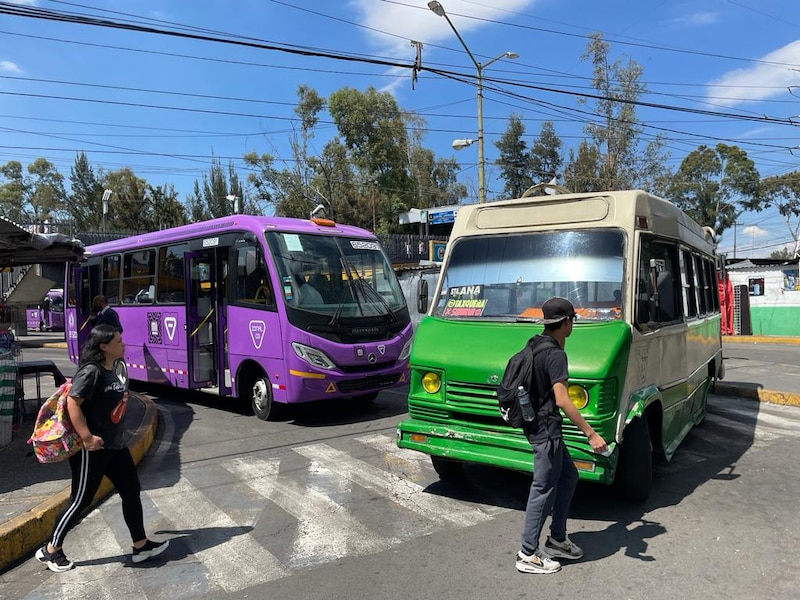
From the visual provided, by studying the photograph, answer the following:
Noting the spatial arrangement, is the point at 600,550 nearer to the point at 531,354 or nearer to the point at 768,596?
the point at 768,596

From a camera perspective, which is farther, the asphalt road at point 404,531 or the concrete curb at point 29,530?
→ the concrete curb at point 29,530

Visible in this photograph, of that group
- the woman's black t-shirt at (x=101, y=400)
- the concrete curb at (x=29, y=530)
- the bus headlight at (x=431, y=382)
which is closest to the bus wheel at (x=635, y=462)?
the bus headlight at (x=431, y=382)

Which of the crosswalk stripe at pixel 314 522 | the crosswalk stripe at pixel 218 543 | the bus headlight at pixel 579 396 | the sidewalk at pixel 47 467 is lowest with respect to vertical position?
the crosswalk stripe at pixel 218 543

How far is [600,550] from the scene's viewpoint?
424 cm

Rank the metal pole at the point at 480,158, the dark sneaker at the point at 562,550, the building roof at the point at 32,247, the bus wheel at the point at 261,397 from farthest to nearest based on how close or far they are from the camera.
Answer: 1. the metal pole at the point at 480,158
2. the bus wheel at the point at 261,397
3. the building roof at the point at 32,247
4. the dark sneaker at the point at 562,550

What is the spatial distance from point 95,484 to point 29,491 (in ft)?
5.65

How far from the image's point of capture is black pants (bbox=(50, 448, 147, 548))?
4176 millimetres

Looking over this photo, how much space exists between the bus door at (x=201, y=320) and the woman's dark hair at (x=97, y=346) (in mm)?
5564

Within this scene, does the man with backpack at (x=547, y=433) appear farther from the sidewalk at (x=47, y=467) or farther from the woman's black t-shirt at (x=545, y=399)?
the sidewalk at (x=47, y=467)

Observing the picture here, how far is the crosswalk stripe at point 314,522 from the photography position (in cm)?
432

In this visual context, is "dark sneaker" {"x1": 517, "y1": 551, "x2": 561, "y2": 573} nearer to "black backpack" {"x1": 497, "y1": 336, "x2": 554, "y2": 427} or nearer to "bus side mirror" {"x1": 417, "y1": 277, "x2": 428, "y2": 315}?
"black backpack" {"x1": 497, "y1": 336, "x2": 554, "y2": 427}

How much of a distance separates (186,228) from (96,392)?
22.2 ft

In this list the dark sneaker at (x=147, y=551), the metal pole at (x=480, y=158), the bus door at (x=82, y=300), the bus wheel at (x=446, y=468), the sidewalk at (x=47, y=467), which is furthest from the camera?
the metal pole at (x=480, y=158)

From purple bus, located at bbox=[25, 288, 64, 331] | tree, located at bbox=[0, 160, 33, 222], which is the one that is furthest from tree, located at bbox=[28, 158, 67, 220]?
purple bus, located at bbox=[25, 288, 64, 331]
